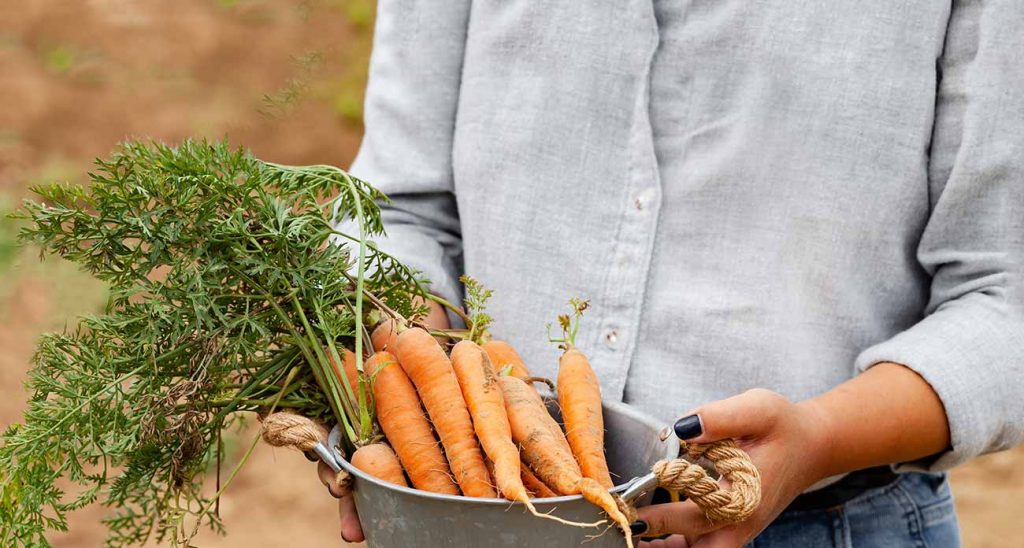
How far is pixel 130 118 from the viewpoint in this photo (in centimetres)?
506

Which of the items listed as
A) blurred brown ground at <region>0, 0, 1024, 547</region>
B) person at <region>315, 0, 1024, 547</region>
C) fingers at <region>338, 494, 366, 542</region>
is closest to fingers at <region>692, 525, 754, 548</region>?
person at <region>315, 0, 1024, 547</region>

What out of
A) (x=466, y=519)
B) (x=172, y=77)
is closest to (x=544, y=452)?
(x=466, y=519)

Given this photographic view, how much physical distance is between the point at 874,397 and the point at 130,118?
4.70 m

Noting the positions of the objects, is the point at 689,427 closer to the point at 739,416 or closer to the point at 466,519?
the point at 739,416

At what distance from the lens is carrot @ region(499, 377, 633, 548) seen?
2.80 feet

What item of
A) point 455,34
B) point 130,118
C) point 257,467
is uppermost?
point 455,34

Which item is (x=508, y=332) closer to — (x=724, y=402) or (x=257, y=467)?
(x=724, y=402)

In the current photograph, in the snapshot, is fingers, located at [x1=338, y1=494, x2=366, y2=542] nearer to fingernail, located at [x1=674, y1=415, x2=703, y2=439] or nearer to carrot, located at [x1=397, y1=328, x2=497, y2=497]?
carrot, located at [x1=397, y1=328, x2=497, y2=497]

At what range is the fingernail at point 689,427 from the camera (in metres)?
0.91

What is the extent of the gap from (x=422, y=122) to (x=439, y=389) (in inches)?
18.3

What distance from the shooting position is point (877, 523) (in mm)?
1230

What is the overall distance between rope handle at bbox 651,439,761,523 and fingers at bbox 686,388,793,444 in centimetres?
2

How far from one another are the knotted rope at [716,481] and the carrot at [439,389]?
0.22 m

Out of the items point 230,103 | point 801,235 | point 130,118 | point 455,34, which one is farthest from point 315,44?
point 801,235
